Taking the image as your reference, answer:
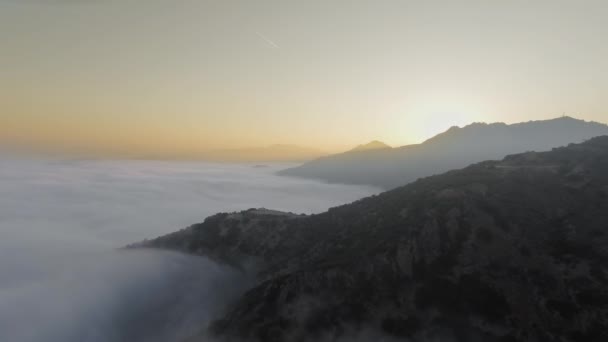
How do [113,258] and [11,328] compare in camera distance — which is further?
[113,258]

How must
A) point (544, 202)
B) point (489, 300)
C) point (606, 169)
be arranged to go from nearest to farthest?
point (489, 300)
point (544, 202)
point (606, 169)

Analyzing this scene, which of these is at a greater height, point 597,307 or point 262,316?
point 597,307

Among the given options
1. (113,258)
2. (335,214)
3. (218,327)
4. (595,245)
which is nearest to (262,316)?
(218,327)

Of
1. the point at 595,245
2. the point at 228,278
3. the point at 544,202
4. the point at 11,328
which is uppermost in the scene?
the point at 544,202

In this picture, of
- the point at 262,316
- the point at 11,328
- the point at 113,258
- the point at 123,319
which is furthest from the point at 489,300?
the point at 113,258

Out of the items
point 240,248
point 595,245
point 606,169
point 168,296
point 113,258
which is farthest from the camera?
point 113,258

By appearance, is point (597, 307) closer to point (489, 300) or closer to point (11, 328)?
point (489, 300)
